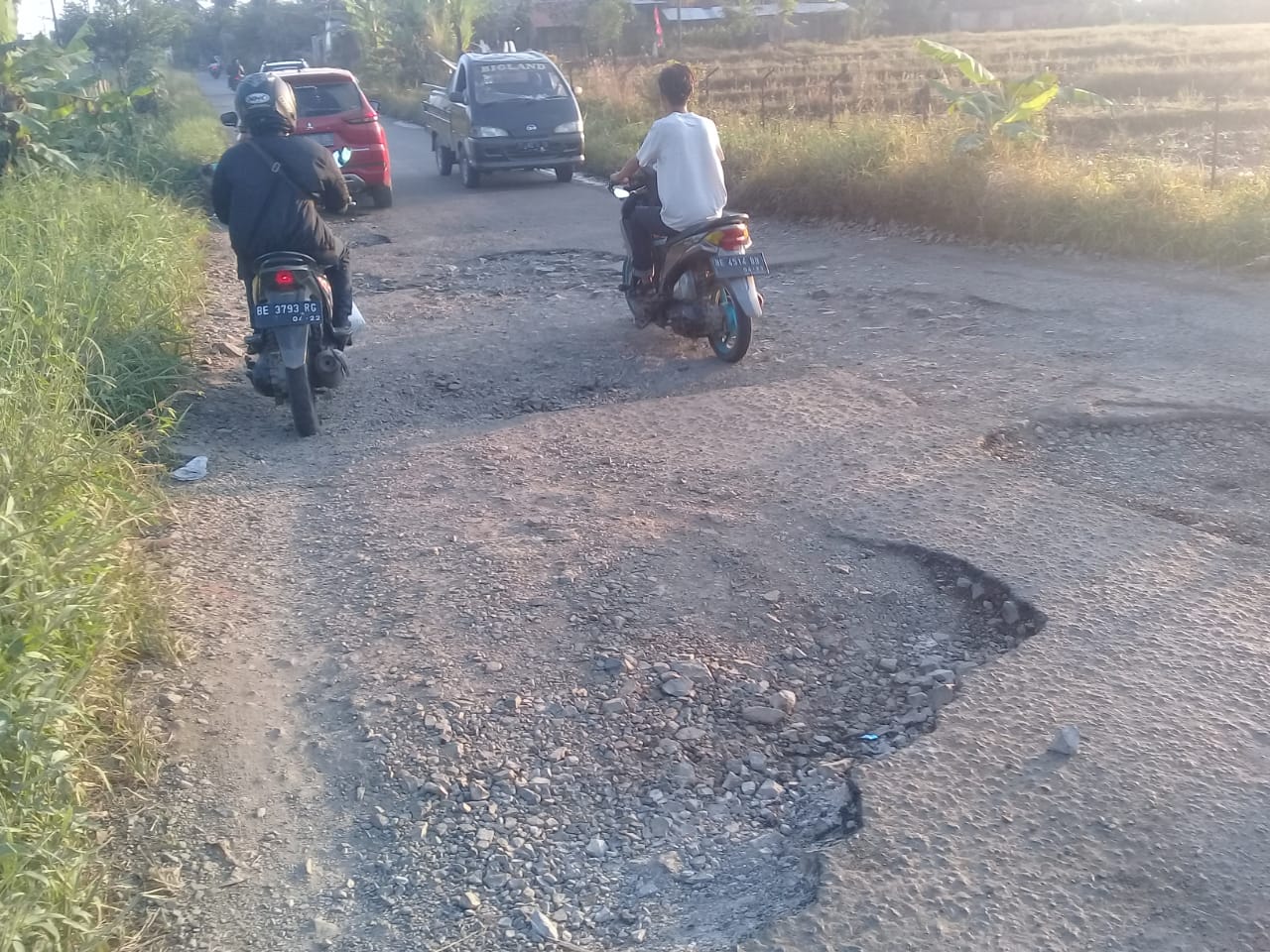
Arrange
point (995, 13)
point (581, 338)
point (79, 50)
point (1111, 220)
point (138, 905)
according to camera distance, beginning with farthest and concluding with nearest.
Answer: point (995, 13) < point (79, 50) < point (1111, 220) < point (581, 338) < point (138, 905)

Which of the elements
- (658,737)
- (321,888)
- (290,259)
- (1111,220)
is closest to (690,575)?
(658,737)

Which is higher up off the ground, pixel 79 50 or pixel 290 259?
pixel 79 50

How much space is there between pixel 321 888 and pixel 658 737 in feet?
3.50

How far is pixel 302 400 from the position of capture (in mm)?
6512

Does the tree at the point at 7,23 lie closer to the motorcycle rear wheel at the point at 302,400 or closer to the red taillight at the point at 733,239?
the motorcycle rear wheel at the point at 302,400

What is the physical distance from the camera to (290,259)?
6566 mm

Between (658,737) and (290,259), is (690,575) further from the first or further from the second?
(290,259)

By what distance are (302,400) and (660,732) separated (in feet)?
11.7

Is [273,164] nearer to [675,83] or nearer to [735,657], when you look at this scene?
[675,83]

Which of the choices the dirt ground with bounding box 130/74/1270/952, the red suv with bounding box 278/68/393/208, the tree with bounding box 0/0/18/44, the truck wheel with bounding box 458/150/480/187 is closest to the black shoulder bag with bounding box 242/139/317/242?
the dirt ground with bounding box 130/74/1270/952

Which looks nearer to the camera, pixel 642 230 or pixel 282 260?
pixel 282 260

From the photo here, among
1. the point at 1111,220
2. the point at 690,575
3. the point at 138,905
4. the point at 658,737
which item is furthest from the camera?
the point at 1111,220

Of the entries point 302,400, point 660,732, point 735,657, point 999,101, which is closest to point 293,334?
point 302,400

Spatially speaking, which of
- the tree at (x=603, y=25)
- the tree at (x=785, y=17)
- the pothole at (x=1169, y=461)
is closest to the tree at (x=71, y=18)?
the tree at (x=603, y=25)
